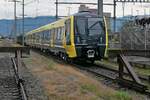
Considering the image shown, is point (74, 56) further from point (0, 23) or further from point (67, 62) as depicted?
point (0, 23)

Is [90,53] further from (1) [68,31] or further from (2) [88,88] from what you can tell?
(2) [88,88]

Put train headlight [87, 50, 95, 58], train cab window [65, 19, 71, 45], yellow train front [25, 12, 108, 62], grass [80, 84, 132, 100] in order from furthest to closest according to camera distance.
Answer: train cab window [65, 19, 71, 45] < yellow train front [25, 12, 108, 62] < train headlight [87, 50, 95, 58] < grass [80, 84, 132, 100]

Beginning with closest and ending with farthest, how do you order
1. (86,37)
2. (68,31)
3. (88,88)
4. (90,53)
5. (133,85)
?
(88,88) → (133,85) → (90,53) → (86,37) → (68,31)

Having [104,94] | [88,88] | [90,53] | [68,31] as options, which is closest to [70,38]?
[68,31]

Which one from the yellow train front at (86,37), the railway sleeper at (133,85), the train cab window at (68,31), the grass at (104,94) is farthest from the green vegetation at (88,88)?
the train cab window at (68,31)

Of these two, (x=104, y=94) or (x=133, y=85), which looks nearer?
(x=104, y=94)

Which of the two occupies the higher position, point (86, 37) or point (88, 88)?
point (86, 37)

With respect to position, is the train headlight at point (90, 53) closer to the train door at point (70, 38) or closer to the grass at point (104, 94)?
the train door at point (70, 38)

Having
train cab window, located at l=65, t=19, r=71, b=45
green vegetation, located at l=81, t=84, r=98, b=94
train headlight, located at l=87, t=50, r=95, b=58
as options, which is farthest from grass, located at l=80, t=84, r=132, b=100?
train cab window, located at l=65, t=19, r=71, b=45

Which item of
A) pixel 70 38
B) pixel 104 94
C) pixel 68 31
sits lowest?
pixel 104 94

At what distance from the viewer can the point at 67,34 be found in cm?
2695

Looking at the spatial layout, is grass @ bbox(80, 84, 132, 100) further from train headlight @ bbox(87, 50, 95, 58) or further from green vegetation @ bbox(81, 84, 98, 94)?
train headlight @ bbox(87, 50, 95, 58)

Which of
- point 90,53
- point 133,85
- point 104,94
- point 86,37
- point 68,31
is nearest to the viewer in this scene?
point 104,94

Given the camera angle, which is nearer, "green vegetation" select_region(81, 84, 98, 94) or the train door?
"green vegetation" select_region(81, 84, 98, 94)
